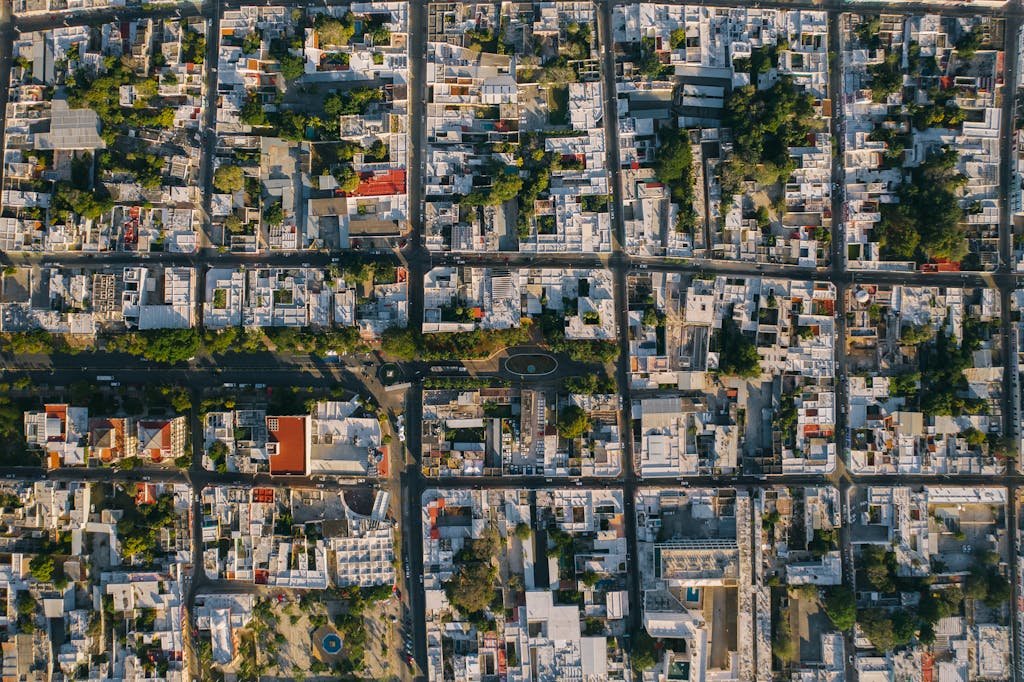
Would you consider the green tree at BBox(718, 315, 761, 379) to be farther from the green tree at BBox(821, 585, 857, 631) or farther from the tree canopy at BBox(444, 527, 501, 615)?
the tree canopy at BBox(444, 527, 501, 615)

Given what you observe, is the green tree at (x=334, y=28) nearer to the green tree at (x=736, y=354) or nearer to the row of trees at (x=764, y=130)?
the row of trees at (x=764, y=130)

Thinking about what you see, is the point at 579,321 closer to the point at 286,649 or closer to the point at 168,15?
the point at 286,649

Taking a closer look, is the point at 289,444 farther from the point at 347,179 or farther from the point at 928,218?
the point at 928,218

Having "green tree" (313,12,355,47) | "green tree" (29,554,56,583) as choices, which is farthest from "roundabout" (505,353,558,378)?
"green tree" (29,554,56,583)

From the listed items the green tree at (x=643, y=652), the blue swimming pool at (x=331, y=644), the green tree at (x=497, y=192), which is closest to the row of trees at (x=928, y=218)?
the green tree at (x=497, y=192)

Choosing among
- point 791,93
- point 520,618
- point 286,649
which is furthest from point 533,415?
point 791,93

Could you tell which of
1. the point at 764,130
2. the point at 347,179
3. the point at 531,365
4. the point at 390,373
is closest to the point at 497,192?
the point at 347,179
